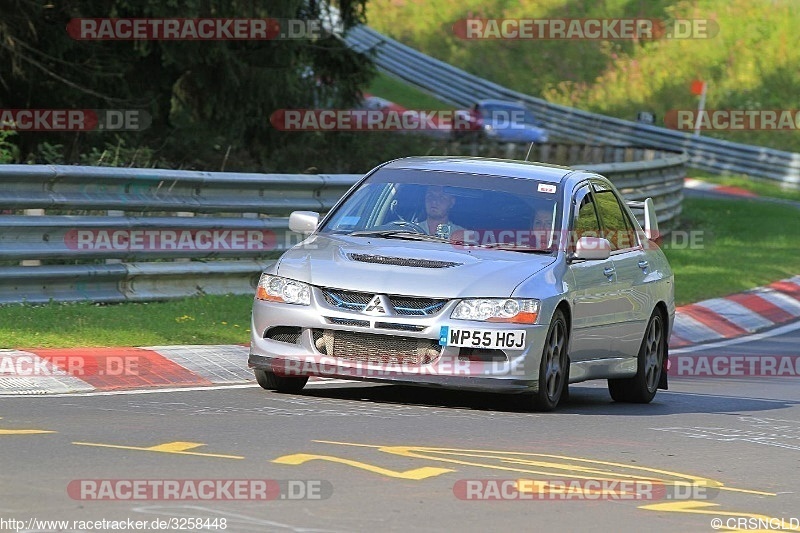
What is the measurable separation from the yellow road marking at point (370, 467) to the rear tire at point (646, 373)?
4320 mm

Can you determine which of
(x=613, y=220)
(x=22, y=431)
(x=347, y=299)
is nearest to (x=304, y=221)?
(x=347, y=299)

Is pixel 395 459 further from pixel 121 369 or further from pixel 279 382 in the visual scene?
pixel 121 369

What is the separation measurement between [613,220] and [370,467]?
186 inches

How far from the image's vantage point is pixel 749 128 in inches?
1977

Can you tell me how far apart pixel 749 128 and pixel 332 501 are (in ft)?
147

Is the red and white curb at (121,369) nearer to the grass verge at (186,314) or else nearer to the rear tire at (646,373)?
the grass verge at (186,314)

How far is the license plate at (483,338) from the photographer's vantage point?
9.91m

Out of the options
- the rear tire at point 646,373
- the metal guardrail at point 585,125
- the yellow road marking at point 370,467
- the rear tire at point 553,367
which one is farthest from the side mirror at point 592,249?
the metal guardrail at point 585,125

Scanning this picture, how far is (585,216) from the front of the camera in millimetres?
11516

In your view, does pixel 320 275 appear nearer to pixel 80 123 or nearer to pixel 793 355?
pixel 793 355

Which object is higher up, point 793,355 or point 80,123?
point 80,123

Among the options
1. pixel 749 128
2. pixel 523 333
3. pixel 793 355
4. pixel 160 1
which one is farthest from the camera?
pixel 749 128

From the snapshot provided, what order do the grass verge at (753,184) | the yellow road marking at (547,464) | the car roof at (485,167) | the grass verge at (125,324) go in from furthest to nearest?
the grass verge at (753,184)
the grass verge at (125,324)
the car roof at (485,167)
the yellow road marking at (547,464)

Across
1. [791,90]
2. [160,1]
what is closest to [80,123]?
[160,1]
